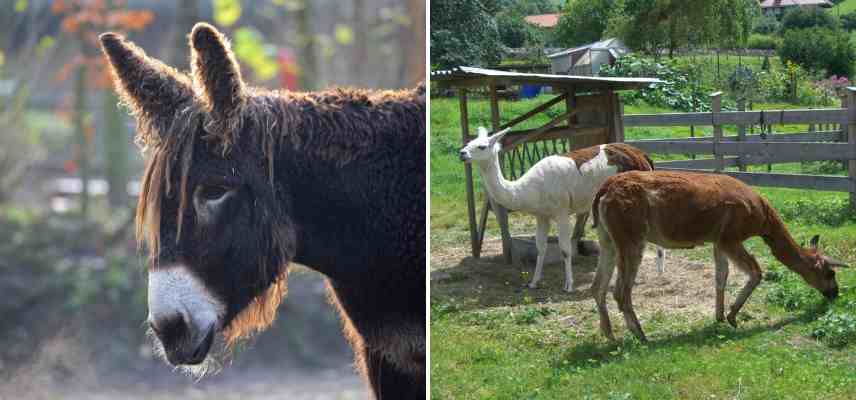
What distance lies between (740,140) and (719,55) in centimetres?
48

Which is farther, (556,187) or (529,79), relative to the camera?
(556,187)

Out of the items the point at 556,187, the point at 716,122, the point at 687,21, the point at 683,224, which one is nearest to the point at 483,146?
the point at 556,187

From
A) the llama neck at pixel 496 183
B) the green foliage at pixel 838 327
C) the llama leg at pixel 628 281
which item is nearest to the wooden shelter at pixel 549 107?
the llama neck at pixel 496 183

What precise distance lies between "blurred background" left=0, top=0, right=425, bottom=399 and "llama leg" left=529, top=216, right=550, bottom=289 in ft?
6.87

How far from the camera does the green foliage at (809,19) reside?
138 inches

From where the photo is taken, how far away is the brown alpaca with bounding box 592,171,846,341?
12.5 ft

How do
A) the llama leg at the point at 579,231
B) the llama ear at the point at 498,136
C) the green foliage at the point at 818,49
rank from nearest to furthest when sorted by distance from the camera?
the green foliage at the point at 818,49 < the llama ear at the point at 498,136 < the llama leg at the point at 579,231

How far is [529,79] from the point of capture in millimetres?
4168

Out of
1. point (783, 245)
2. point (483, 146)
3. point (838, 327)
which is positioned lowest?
point (838, 327)

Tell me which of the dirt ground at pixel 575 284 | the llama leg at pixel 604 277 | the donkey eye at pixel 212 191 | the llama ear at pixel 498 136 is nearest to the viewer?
the donkey eye at pixel 212 191

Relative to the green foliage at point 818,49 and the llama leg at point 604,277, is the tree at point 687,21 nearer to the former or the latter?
the green foliage at point 818,49

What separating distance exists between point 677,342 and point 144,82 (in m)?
2.52

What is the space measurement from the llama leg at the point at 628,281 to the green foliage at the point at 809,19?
1.11 meters

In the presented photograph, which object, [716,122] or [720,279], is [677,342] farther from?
[716,122]
